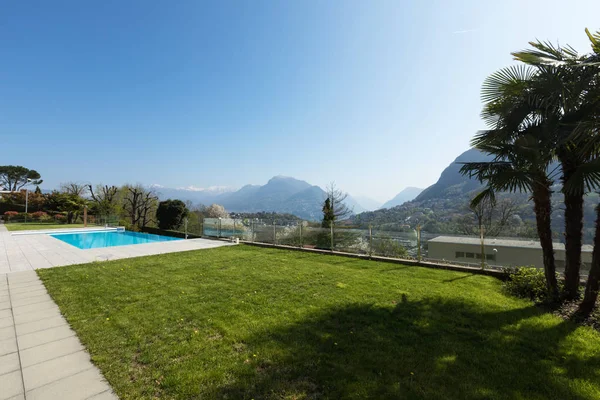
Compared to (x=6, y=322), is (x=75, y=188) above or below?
above

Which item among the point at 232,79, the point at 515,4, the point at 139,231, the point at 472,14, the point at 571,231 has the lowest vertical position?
the point at 139,231

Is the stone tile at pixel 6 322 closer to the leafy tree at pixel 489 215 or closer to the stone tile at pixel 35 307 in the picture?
the stone tile at pixel 35 307

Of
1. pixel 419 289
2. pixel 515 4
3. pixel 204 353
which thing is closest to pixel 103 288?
pixel 204 353

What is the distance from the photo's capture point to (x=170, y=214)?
19.8 m

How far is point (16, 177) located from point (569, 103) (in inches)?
2755

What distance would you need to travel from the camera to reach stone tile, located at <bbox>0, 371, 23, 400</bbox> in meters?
2.16

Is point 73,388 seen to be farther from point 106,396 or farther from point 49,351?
point 49,351

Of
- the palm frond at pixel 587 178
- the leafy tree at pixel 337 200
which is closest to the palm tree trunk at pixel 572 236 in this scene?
the palm frond at pixel 587 178

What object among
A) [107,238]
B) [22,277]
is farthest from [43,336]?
[107,238]

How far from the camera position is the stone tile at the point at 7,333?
3225 millimetres

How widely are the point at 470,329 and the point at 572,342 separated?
3.68 ft

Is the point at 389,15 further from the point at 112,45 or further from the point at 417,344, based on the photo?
the point at 112,45

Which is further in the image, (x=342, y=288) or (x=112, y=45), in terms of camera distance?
(x=112, y=45)

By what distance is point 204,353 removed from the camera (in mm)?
2736
